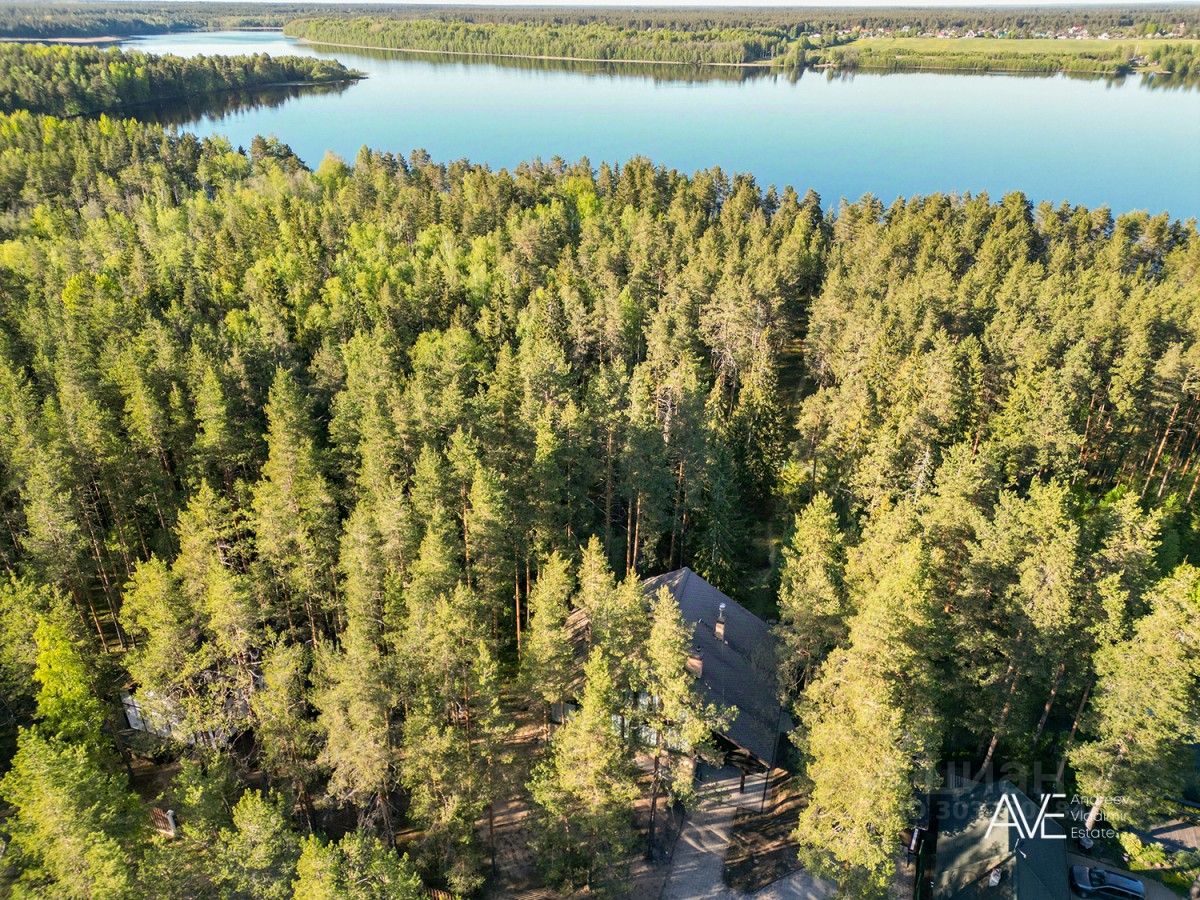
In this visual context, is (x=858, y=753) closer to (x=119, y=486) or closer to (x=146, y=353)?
(x=119, y=486)

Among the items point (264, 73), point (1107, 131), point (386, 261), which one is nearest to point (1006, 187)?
point (1107, 131)

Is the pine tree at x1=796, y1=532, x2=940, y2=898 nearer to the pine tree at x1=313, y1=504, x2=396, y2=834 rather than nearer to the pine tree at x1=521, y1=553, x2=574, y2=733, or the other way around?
the pine tree at x1=521, y1=553, x2=574, y2=733

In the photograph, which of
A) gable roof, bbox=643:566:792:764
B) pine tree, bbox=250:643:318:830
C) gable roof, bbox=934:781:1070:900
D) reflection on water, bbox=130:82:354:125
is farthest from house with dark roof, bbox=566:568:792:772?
reflection on water, bbox=130:82:354:125

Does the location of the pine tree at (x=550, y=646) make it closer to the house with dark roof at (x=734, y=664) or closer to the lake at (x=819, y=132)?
the house with dark roof at (x=734, y=664)

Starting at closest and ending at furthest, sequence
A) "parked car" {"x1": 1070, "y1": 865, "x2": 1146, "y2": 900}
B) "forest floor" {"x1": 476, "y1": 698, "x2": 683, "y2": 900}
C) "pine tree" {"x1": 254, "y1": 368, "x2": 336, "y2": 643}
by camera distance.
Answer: "parked car" {"x1": 1070, "y1": 865, "x2": 1146, "y2": 900} → "forest floor" {"x1": 476, "y1": 698, "x2": 683, "y2": 900} → "pine tree" {"x1": 254, "y1": 368, "x2": 336, "y2": 643}

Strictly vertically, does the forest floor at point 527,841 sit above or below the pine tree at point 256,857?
below

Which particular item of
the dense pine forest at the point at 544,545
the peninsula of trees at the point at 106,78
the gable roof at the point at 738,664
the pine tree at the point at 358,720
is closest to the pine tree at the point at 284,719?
the dense pine forest at the point at 544,545

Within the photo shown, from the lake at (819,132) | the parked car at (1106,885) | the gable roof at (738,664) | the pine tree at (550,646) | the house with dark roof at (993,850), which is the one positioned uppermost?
the lake at (819,132)

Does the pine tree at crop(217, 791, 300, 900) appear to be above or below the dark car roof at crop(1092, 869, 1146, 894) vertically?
above
